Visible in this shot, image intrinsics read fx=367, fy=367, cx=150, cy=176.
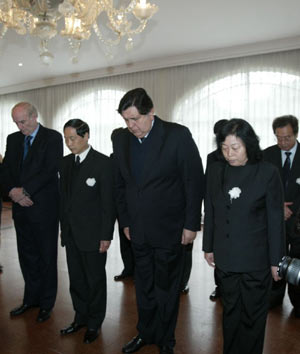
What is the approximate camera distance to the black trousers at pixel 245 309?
6.33 feet

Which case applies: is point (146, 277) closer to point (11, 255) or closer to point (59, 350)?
point (59, 350)

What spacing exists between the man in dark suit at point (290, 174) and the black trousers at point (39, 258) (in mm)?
1833

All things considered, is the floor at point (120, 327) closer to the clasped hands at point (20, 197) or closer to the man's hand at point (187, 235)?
the man's hand at point (187, 235)

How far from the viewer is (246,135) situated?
1886mm

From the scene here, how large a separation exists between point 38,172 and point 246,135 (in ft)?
5.34

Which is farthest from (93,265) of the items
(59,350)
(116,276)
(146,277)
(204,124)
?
Answer: (204,124)

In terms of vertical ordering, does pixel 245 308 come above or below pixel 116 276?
above

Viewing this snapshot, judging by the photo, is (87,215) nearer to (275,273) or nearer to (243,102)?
(275,273)

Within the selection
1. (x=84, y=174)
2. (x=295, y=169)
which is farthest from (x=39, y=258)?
(x=295, y=169)

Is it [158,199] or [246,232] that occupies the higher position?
[158,199]

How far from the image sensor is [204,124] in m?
7.60

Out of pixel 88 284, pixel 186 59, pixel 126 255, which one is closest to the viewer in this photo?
pixel 88 284

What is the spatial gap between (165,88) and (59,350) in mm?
6331

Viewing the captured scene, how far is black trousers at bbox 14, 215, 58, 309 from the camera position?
2.85 meters
